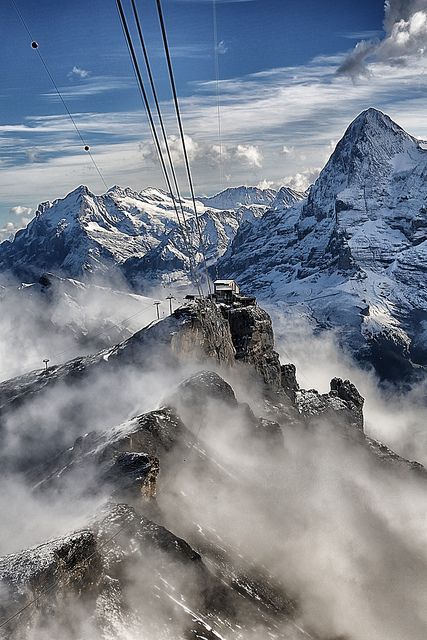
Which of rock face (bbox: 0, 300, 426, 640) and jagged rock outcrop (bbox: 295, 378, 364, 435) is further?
jagged rock outcrop (bbox: 295, 378, 364, 435)

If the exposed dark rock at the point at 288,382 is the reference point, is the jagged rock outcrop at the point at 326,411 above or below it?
below

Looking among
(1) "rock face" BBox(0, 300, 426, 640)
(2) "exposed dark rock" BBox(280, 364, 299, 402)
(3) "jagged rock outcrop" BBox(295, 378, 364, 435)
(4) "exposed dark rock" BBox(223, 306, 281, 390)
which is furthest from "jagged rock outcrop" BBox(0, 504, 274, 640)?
(2) "exposed dark rock" BBox(280, 364, 299, 402)

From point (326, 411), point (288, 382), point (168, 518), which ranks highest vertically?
point (168, 518)

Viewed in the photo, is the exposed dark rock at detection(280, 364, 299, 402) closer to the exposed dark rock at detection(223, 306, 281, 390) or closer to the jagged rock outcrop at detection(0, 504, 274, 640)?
the exposed dark rock at detection(223, 306, 281, 390)

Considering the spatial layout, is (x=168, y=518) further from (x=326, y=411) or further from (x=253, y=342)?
(x=326, y=411)

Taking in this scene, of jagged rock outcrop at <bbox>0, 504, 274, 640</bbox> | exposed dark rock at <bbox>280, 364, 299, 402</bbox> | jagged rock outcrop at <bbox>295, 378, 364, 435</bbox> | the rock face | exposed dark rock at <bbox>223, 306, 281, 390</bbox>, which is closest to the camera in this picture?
jagged rock outcrop at <bbox>0, 504, 274, 640</bbox>

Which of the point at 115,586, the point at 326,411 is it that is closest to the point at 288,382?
the point at 326,411

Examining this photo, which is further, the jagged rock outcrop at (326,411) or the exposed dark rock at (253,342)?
the jagged rock outcrop at (326,411)

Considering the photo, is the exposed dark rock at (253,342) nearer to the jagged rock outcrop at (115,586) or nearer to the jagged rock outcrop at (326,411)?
the jagged rock outcrop at (326,411)

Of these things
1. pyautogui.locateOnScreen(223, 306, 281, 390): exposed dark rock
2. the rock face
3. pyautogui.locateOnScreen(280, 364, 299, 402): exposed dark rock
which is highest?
the rock face

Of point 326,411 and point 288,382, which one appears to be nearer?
point 326,411

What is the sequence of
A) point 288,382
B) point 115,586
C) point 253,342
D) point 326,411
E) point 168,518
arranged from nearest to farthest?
point 115,586 < point 168,518 < point 253,342 < point 326,411 < point 288,382

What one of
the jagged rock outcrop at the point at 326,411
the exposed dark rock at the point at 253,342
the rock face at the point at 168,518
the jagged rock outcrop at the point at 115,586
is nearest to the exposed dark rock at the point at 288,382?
the jagged rock outcrop at the point at 326,411
